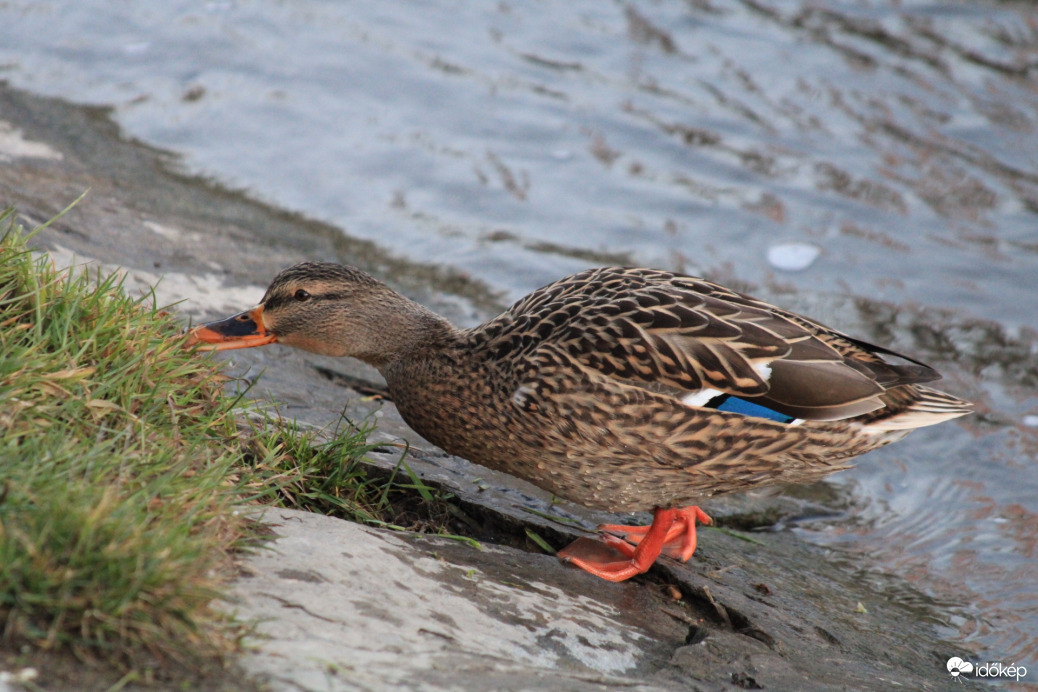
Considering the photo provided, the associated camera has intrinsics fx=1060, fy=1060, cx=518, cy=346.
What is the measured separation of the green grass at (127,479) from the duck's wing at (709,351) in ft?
2.51

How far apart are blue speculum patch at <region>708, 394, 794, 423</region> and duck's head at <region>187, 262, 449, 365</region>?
1.23 meters

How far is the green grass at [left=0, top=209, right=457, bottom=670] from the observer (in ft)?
7.23

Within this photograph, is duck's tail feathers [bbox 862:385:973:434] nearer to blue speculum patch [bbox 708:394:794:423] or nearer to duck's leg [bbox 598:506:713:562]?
blue speculum patch [bbox 708:394:794:423]

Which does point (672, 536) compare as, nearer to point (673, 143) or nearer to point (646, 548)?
point (646, 548)

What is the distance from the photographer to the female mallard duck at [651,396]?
3.73m

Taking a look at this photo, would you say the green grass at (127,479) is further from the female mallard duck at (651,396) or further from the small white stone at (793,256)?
the small white stone at (793,256)

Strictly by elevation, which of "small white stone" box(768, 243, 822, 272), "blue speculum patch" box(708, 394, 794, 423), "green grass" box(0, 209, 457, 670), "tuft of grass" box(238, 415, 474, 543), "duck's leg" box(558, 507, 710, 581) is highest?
"green grass" box(0, 209, 457, 670)

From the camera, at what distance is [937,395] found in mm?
4098

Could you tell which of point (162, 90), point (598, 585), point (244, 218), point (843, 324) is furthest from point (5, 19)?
point (598, 585)

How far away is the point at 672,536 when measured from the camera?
407 cm

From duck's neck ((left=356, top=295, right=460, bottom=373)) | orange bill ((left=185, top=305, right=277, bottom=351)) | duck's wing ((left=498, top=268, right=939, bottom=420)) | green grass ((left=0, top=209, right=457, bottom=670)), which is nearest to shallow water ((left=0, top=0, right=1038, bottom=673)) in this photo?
duck's wing ((left=498, top=268, right=939, bottom=420))

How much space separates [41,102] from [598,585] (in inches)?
237

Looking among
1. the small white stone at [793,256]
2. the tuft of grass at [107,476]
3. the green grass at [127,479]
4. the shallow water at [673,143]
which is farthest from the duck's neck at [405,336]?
the small white stone at [793,256]

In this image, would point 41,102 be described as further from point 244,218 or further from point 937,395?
point 937,395
